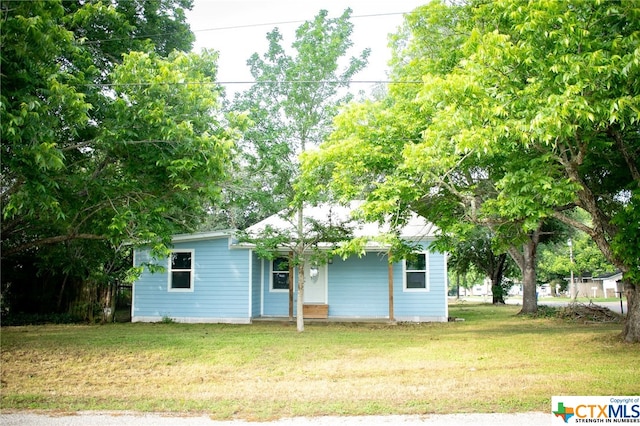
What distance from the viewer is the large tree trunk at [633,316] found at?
10.1 metres

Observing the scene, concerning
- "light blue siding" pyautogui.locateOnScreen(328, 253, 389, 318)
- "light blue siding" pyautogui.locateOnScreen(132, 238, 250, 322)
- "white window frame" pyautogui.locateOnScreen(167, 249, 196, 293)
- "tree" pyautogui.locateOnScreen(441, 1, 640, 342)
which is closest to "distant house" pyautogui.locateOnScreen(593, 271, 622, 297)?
"light blue siding" pyautogui.locateOnScreen(328, 253, 389, 318)

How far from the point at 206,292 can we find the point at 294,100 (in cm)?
701

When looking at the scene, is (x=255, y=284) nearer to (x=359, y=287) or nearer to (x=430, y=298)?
(x=359, y=287)

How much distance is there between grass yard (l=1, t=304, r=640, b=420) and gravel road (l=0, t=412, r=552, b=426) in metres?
0.18

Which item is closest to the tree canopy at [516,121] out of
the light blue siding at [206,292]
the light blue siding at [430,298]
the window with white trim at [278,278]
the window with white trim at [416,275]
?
the light blue siding at [430,298]

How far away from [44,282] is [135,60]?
436 inches

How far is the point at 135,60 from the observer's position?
8.91 meters

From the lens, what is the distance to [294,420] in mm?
5051

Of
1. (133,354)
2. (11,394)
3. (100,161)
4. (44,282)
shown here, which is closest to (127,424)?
(11,394)

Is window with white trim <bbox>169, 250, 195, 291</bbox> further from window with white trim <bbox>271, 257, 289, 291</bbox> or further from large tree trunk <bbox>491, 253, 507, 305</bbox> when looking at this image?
large tree trunk <bbox>491, 253, 507, 305</bbox>

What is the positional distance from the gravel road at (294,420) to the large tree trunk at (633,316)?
6448mm

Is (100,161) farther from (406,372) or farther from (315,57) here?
(406,372)

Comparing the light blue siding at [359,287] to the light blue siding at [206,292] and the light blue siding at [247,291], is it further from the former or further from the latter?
the light blue siding at [206,292]

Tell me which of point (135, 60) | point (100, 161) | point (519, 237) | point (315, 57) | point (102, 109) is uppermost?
point (315, 57)
